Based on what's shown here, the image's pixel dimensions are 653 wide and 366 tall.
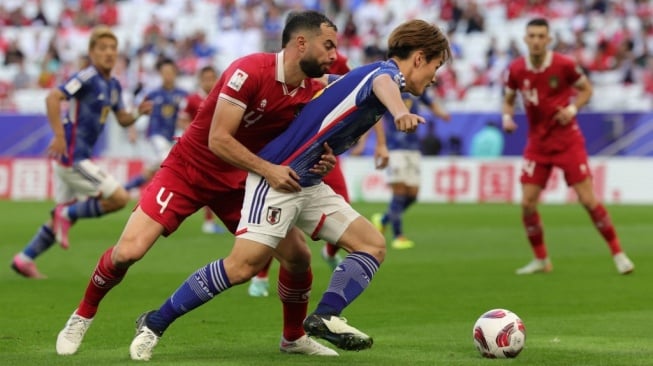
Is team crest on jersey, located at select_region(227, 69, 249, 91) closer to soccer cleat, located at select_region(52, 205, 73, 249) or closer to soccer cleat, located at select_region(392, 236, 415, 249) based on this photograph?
soccer cleat, located at select_region(52, 205, 73, 249)

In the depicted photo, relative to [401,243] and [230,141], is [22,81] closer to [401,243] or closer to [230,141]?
[401,243]

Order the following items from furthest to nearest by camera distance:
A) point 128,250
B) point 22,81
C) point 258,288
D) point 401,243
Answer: point 22,81 → point 401,243 → point 258,288 → point 128,250

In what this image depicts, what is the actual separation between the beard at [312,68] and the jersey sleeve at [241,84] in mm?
275

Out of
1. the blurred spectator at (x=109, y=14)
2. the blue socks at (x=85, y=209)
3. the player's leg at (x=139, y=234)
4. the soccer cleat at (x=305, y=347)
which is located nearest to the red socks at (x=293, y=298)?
the soccer cleat at (x=305, y=347)

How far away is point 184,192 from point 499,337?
2.10 m

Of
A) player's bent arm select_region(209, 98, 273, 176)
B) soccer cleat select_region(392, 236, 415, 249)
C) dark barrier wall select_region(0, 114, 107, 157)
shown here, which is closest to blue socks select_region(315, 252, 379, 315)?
player's bent arm select_region(209, 98, 273, 176)

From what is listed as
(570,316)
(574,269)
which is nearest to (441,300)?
(570,316)

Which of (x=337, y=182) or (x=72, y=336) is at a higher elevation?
(x=337, y=182)

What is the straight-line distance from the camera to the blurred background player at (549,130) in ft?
42.2

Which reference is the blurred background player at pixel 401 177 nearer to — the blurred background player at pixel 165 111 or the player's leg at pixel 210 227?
the player's leg at pixel 210 227

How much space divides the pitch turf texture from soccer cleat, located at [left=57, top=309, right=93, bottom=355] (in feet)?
0.31

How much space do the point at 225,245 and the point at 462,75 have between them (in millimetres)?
16445

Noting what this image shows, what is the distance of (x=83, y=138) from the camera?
1267 centimetres

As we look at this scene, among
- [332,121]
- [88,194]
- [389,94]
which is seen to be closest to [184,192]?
[332,121]
